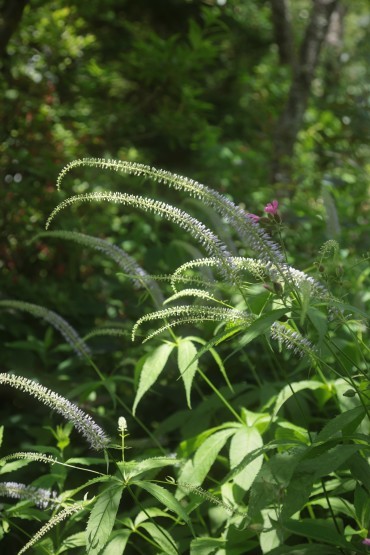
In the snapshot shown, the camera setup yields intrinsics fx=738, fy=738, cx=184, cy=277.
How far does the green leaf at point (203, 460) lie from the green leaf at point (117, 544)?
1.09ft

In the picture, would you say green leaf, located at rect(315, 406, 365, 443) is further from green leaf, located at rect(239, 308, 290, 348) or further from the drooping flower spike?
the drooping flower spike

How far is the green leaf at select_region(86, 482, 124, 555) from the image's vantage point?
6.32ft

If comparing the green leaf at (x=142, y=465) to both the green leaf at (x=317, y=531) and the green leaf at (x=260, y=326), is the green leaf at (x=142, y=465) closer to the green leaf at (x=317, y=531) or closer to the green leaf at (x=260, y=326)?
the green leaf at (x=317, y=531)

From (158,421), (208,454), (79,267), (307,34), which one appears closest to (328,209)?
(208,454)

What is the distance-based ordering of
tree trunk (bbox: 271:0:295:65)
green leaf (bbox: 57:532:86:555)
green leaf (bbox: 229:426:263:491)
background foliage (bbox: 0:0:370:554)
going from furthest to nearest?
tree trunk (bbox: 271:0:295:65) < background foliage (bbox: 0:0:370:554) < green leaf (bbox: 229:426:263:491) < green leaf (bbox: 57:532:86:555)

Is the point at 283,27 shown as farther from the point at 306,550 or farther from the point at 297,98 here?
the point at 306,550

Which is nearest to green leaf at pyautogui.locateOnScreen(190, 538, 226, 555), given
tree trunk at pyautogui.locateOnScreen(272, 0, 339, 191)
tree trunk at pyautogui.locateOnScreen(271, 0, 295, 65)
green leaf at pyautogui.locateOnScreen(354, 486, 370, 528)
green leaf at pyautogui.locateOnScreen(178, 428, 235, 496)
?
green leaf at pyautogui.locateOnScreen(178, 428, 235, 496)

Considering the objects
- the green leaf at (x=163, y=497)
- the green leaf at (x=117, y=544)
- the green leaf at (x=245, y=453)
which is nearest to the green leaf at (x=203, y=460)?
the green leaf at (x=245, y=453)

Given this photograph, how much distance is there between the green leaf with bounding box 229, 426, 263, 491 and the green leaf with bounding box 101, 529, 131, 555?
43cm

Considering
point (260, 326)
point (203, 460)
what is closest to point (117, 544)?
point (203, 460)

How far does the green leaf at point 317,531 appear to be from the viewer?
2.09 meters

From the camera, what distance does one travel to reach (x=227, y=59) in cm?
831

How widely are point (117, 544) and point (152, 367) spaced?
2.17 feet

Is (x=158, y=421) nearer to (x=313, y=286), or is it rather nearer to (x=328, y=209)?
(x=328, y=209)
